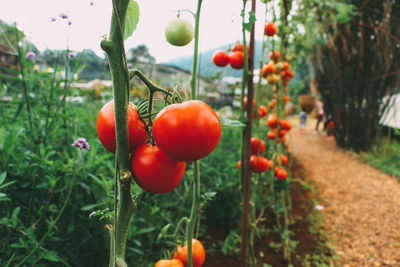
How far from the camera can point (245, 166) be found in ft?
3.56

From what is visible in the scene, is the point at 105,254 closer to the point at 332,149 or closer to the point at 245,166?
the point at 245,166

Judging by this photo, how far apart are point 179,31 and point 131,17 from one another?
0.33 metres

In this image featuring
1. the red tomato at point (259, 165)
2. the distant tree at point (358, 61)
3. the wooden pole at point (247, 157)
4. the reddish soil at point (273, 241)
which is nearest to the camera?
the wooden pole at point (247, 157)

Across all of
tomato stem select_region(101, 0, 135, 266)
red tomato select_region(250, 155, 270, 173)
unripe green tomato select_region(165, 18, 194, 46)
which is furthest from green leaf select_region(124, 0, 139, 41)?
red tomato select_region(250, 155, 270, 173)

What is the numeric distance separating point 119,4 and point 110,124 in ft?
0.61

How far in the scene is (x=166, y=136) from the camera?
16.1 inches

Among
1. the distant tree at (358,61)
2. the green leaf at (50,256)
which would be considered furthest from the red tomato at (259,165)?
the distant tree at (358,61)

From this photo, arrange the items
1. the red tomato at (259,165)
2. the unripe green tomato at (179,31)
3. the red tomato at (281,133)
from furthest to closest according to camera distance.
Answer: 1. the red tomato at (281,133)
2. the red tomato at (259,165)
3. the unripe green tomato at (179,31)

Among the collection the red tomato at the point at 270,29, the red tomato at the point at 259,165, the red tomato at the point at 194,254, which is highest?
the red tomato at the point at 270,29

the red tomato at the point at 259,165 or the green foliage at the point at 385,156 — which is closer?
the red tomato at the point at 259,165

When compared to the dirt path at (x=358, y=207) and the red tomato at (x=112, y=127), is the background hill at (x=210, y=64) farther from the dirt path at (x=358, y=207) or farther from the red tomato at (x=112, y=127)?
the dirt path at (x=358, y=207)

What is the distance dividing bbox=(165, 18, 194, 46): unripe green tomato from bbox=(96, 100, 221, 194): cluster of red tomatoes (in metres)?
0.39

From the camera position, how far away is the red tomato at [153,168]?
41 cm

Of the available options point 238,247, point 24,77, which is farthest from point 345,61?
point 24,77
